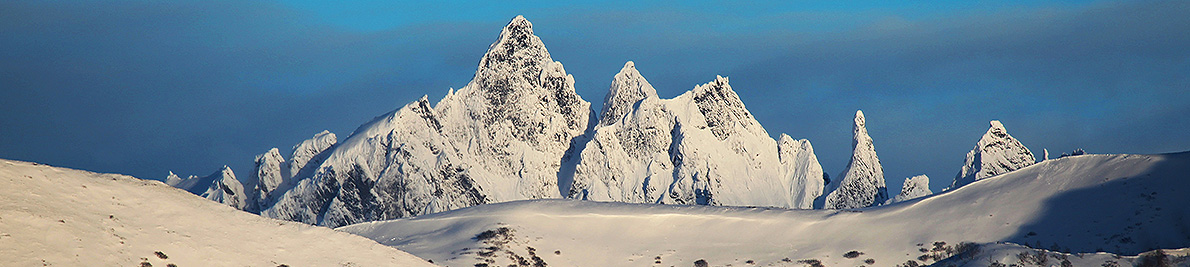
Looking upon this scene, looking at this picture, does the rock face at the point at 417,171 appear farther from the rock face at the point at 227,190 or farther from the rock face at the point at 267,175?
the rock face at the point at 227,190

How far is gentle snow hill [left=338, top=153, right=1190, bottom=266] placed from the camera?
8762 cm

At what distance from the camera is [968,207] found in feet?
317

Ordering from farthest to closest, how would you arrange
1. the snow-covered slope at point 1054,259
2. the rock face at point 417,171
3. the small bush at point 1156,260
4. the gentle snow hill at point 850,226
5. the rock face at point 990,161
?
the rock face at point 990,161, the rock face at point 417,171, the gentle snow hill at point 850,226, the snow-covered slope at point 1054,259, the small bush at point 1156,260

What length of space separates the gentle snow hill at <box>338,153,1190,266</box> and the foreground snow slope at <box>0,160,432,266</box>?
32049mm

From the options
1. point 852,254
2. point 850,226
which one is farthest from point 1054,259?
point 850,226

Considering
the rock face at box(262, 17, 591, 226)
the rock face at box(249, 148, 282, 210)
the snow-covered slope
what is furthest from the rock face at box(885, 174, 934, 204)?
the snow-covered slope

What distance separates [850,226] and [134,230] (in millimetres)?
66358

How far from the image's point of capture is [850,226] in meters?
97.0

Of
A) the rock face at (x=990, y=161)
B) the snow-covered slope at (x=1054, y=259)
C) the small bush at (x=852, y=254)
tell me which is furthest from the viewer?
the rock face at (x=990, y=161)

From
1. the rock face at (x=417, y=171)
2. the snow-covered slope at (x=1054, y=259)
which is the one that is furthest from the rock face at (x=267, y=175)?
the snow-covered slope at (x=1054, y=259)

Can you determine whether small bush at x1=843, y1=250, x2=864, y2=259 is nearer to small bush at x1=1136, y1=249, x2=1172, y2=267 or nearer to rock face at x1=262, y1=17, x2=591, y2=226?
small bush at x1=1136, y1=249, x2=1172, y2=267

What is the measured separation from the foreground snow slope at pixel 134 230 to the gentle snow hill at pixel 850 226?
32.0m

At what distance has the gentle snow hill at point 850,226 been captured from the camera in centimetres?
8762

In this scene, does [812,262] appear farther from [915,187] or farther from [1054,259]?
[915,187]
